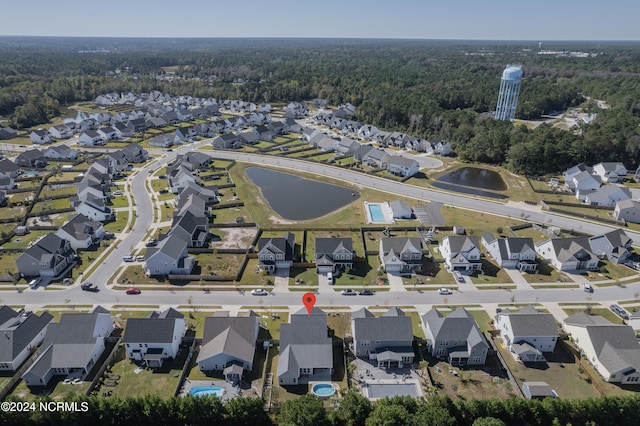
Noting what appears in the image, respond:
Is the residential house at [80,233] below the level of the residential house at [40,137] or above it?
below

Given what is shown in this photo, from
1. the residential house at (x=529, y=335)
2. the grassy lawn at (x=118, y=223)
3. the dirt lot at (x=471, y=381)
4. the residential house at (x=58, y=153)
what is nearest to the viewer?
the dirt lot at (x=471, y=381)

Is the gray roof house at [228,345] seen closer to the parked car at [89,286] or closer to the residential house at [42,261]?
the parked car at [89,286]

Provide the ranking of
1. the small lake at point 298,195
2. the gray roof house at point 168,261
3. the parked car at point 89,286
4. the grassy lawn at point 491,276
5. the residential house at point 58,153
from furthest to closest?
the residential house at point 58,153
the small lake at point 298,195
the gray roof house at point 168,261
the grassy lawn at point 491,276
the parked car at point 89,286

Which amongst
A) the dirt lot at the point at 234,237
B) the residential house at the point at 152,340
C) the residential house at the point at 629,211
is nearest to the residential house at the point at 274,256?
the dirt lot at the point at 234,237

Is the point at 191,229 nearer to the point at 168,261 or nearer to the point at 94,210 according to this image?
the point at 168,261

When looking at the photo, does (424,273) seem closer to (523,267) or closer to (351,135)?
(523,267)

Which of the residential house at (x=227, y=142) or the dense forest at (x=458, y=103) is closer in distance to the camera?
the dense forest at (x=458, y=103)
